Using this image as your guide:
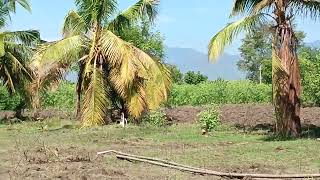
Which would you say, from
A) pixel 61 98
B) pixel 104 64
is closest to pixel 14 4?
pixel 104 64

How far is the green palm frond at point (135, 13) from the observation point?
21.3 m

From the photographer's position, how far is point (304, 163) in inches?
424

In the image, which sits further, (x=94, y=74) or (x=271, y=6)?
(x=94, y=74)

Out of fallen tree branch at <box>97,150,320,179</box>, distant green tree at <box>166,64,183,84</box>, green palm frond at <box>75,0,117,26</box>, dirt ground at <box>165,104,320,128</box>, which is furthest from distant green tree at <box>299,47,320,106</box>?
fallen tree branch at <box>97,150,320,179</box>

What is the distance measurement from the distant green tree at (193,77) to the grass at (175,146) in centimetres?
2878

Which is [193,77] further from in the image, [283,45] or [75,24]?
[283,45]

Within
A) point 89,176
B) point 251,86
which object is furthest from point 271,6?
point 251,86

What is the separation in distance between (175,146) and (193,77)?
35.9 m

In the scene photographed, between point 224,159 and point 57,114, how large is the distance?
54.3 feet

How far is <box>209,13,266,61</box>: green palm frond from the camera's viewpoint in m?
15.2

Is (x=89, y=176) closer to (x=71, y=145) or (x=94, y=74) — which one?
(x=71, y=145)

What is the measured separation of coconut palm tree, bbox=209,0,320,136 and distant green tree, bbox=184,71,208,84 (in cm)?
3320

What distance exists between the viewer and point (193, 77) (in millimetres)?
49938

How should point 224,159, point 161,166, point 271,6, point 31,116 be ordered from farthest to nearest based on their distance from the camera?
point 31,116, point 271,6, point 224,159, point 161,166
